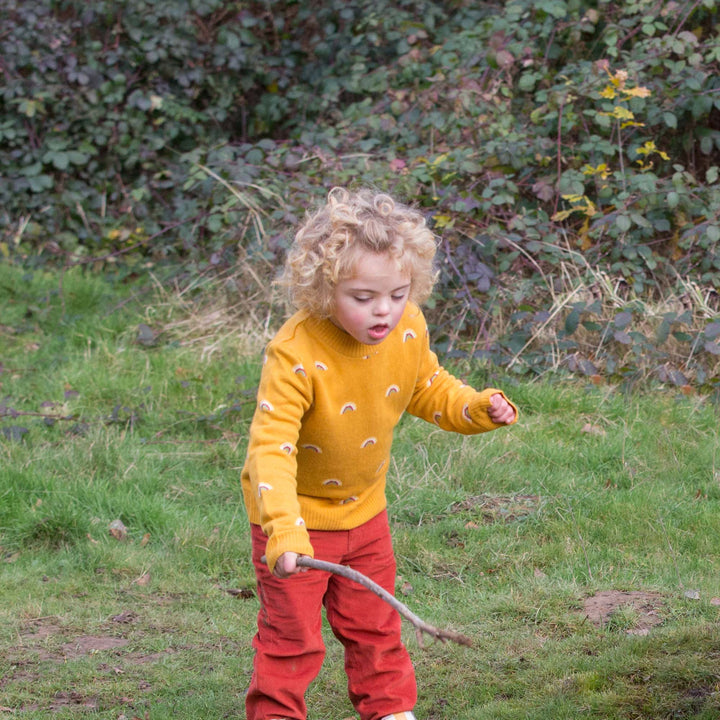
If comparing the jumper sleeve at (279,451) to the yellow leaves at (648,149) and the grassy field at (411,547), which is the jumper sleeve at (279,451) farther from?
the yellow leaves at (648,149)

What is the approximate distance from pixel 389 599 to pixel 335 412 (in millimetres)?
756

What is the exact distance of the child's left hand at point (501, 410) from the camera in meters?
2.88

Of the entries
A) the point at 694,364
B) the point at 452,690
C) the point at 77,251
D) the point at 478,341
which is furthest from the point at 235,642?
the point at 77,251

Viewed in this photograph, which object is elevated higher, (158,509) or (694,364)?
(694,364)

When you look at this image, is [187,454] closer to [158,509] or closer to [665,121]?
[158,509]

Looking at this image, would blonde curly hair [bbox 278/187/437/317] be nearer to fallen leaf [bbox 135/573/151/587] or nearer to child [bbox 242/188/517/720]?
child [bbox 242/188/517/720]

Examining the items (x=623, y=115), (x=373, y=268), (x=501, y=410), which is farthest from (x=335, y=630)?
(x=623, y=115)

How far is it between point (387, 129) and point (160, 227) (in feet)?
7.84

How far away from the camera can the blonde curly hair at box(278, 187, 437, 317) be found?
8.78 feet

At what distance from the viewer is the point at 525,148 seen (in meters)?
6.47

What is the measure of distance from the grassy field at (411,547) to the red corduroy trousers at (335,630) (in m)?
0.34

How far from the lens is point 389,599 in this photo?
7.06 ft

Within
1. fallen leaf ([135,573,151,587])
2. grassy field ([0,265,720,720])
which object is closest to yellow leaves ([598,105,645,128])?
grassy field ([0,265,720,720])

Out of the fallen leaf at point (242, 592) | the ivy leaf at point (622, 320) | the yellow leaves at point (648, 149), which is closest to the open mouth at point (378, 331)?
the fallen leaf at point (242, 592)
